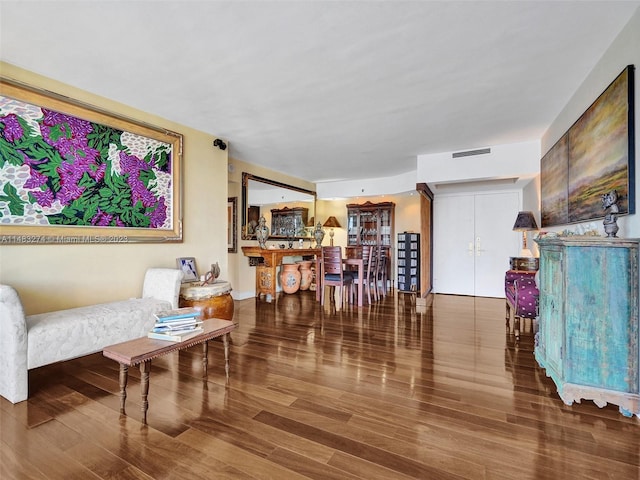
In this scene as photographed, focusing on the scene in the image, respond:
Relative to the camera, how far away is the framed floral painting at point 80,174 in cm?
254

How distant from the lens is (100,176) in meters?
3.07

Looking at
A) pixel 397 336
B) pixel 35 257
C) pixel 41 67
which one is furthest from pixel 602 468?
pixel 41 67

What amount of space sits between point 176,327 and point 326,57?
2360 millimetres

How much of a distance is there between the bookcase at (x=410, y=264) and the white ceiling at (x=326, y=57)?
298 centimetres

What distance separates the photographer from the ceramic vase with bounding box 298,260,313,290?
21.4ft

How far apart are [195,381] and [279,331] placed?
1401 mm

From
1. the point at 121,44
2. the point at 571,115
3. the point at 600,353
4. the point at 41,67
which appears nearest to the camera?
the point at 600,353

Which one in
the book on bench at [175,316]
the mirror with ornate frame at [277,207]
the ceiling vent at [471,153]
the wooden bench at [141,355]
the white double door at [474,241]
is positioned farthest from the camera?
the white double door at [474,241]

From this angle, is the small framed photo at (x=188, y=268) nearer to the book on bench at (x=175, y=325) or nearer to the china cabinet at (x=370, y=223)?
the book on bench at (x=175, y=325)

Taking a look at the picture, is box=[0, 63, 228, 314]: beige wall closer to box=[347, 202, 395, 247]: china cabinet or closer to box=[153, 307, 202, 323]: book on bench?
box=[153, 307, 202, 323]: book on bench

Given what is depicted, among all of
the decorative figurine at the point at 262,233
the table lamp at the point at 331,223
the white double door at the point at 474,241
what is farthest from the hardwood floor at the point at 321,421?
the table lamp at the point at 331,223

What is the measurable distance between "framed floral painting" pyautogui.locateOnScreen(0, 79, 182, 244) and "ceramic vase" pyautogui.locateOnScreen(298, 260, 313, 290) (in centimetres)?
316

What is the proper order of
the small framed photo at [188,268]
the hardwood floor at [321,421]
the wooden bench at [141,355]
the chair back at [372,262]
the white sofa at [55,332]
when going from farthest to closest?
the chair back at [372,262] < the small framed photo at [188,268] < the white sofa at [55,332] < the wooden bench at [141,355] < the hardwood floor at [321,421]

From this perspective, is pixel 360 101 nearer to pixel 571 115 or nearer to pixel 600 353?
pixel 571 115
